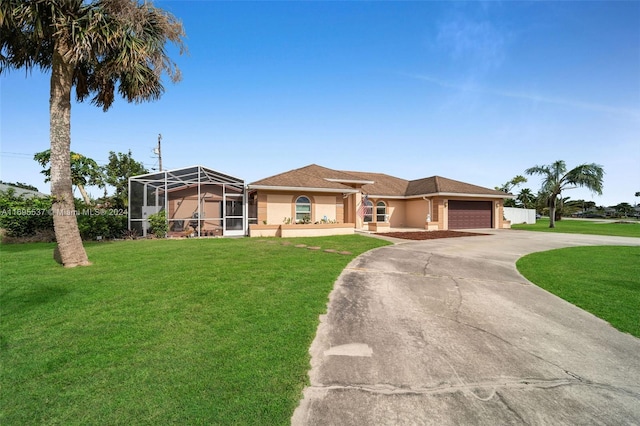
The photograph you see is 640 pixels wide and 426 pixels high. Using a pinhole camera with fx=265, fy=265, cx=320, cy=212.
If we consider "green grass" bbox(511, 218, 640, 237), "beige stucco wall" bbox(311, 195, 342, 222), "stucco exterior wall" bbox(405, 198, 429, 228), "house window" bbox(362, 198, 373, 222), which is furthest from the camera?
"stucco exterior wall" bbox(405, 198, 429, 228)

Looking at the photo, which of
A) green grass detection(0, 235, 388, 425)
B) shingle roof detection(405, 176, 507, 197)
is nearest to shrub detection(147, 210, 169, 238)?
green grass detection(0, 235, 388, 425)

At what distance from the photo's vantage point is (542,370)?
3.33 meters

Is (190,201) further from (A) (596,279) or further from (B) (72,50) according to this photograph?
(A) (596,279)

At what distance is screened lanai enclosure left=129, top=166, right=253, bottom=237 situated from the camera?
53.6ft

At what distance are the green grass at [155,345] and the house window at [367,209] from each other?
1778 centimetres

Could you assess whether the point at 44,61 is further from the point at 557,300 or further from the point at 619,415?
the point at 557,300

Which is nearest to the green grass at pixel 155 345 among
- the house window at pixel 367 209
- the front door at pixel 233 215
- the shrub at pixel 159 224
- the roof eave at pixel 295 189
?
the shrub at pixel 159 224

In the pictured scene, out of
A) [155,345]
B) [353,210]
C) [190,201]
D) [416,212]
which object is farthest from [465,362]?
[416,212]

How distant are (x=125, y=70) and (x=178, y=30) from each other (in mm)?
2449

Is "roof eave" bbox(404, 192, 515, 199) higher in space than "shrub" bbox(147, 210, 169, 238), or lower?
higher

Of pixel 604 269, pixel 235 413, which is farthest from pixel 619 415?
pixel 604 269

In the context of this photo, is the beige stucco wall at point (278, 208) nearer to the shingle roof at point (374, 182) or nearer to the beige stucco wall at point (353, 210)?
the beige stucco wall at point (353, 210)

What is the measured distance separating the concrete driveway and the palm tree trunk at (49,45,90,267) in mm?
8206

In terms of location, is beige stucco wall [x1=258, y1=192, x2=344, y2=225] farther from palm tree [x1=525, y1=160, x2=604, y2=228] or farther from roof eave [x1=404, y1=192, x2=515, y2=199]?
palm tree [x1=525, y1=160, x2=604, y2=228]
